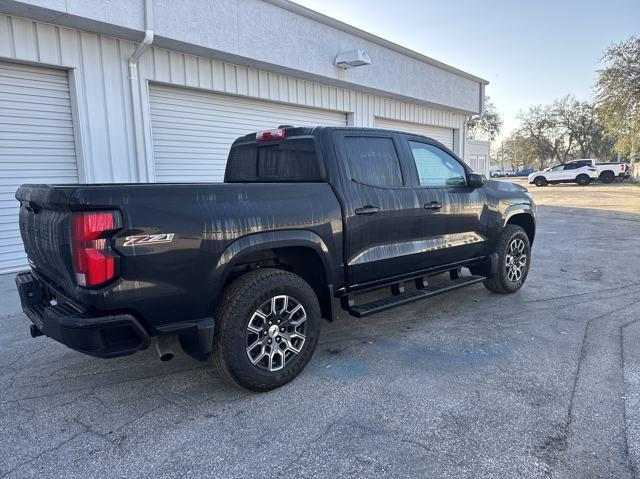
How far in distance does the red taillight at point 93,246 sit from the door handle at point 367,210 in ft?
6.45

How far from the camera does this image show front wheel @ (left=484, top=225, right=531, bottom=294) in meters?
5.42

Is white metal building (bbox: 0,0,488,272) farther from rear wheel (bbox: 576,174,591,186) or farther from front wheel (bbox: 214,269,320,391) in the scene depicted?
rear wheel (bbox: 576,174,591,186)

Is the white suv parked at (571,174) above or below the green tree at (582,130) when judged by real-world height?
below

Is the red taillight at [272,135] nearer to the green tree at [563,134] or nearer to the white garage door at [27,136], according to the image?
the white garage door at [27,136]

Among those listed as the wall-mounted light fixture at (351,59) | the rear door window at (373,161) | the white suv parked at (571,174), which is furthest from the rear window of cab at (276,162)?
the white suv parked at (571,174)

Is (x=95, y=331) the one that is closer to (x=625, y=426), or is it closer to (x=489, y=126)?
(x=625, y=426)

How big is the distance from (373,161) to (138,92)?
513 cm

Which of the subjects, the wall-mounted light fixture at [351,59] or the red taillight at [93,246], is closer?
the red taillight at [93,246]

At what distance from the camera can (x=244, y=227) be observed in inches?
121

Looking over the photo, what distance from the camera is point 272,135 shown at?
13.6 feet

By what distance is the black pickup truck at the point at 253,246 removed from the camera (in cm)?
262

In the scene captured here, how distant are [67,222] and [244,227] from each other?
1.07 m

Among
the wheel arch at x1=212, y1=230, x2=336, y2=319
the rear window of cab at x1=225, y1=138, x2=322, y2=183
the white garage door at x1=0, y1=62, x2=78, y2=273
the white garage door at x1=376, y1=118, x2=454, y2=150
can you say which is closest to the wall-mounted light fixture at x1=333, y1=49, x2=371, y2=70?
the white garage door at x1=376, y1=118, x2=454, y2=150

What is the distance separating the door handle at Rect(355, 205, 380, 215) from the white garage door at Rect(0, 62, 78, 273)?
5546 millimetres
